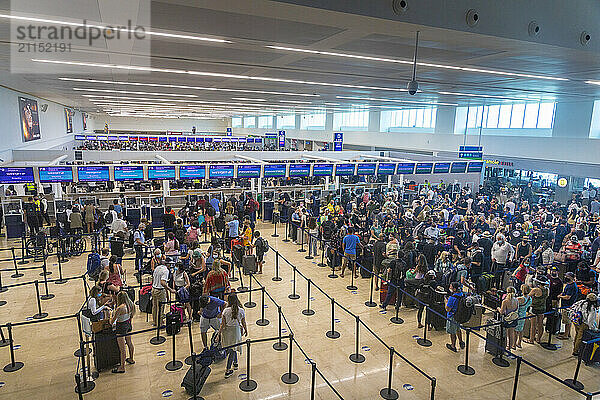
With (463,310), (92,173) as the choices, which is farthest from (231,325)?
(92,173)

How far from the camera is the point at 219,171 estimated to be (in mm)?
16516

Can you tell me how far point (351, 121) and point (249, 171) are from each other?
72.8 ft

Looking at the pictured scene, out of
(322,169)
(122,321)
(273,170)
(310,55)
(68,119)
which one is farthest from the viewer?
(68,119)

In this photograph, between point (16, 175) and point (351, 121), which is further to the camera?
point (351, 121)

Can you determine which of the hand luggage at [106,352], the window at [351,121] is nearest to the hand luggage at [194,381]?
the hand luggage at [106,352]

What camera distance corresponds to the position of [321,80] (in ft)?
39.0

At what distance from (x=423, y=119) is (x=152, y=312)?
26920 mm

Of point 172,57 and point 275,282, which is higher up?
point 172,57

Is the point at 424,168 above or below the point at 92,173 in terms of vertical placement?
above

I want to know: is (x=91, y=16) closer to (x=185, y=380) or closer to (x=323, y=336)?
(x=185, y=380)

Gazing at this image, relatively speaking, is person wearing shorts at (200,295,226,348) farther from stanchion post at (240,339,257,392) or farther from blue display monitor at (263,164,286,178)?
blue display monitor at (263,164,286,178)

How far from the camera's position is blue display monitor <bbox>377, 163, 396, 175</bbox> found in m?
19.1

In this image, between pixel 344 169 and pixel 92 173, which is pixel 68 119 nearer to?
pixel 92 173

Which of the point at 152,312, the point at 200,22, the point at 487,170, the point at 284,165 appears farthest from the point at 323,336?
the point at 487,170
